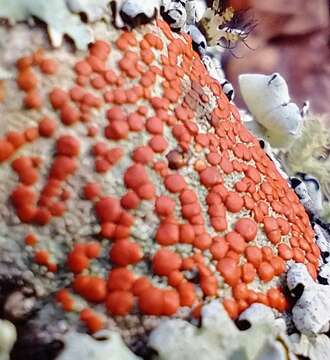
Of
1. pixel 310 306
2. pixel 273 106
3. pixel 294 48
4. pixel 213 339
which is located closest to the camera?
pixel 213 339

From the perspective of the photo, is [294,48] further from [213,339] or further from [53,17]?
[213,339]

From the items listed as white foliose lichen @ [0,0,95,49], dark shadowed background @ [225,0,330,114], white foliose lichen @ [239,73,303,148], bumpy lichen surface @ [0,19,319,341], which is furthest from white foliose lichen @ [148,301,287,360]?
dark shadowed background @ [225,0,330,114]

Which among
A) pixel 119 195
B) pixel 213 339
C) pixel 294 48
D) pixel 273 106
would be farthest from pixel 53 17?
pixel 294 48

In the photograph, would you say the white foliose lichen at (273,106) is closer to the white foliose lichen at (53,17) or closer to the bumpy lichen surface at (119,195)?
the bumpy lichen surface at (119,195)

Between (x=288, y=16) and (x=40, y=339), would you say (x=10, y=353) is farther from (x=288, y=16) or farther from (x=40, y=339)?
(x=288, y=16)

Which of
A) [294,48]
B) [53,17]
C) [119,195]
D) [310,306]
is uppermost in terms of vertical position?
[53,17]

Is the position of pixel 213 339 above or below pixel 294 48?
above
